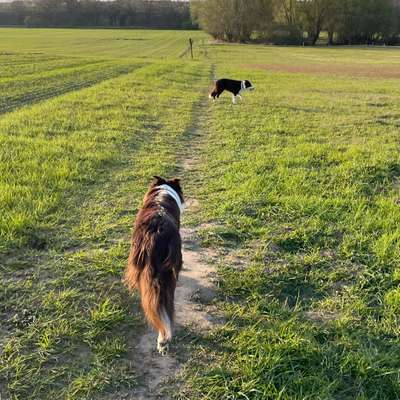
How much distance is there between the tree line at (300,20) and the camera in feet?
219

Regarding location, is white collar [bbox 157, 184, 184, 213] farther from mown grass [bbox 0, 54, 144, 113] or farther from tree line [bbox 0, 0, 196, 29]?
tree line [bbox 0, 0, 196, 29]

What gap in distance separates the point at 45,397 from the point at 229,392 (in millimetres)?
1212

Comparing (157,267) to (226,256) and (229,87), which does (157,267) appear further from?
(229,87)

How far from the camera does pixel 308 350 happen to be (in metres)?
2.92

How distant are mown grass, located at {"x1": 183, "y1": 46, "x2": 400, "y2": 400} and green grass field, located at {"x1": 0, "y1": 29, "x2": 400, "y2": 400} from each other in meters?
0.02

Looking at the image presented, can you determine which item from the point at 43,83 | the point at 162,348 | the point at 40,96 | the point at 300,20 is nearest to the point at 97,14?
the point at 300,20

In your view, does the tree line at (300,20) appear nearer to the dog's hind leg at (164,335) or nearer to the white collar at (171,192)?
the white collar at (171,192)

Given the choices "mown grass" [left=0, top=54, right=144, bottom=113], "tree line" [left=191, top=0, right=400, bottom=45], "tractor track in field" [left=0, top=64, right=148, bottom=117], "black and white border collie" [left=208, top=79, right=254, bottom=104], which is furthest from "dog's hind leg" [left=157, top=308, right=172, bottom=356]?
"tree line" [left=191, top=0, right=400, bottom=45]

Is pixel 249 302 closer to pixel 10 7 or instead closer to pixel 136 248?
pixel 136 248

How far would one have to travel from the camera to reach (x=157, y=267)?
279 cm

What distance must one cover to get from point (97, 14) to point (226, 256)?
407 feet

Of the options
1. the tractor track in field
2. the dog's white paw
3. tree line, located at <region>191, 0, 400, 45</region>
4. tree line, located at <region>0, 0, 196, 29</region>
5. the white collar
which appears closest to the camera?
the dog's white paw

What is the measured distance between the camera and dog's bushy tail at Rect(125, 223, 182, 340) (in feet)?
9.00

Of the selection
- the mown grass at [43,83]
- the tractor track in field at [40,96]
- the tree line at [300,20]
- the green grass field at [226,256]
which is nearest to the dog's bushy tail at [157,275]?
the green grass field at [226,256]
